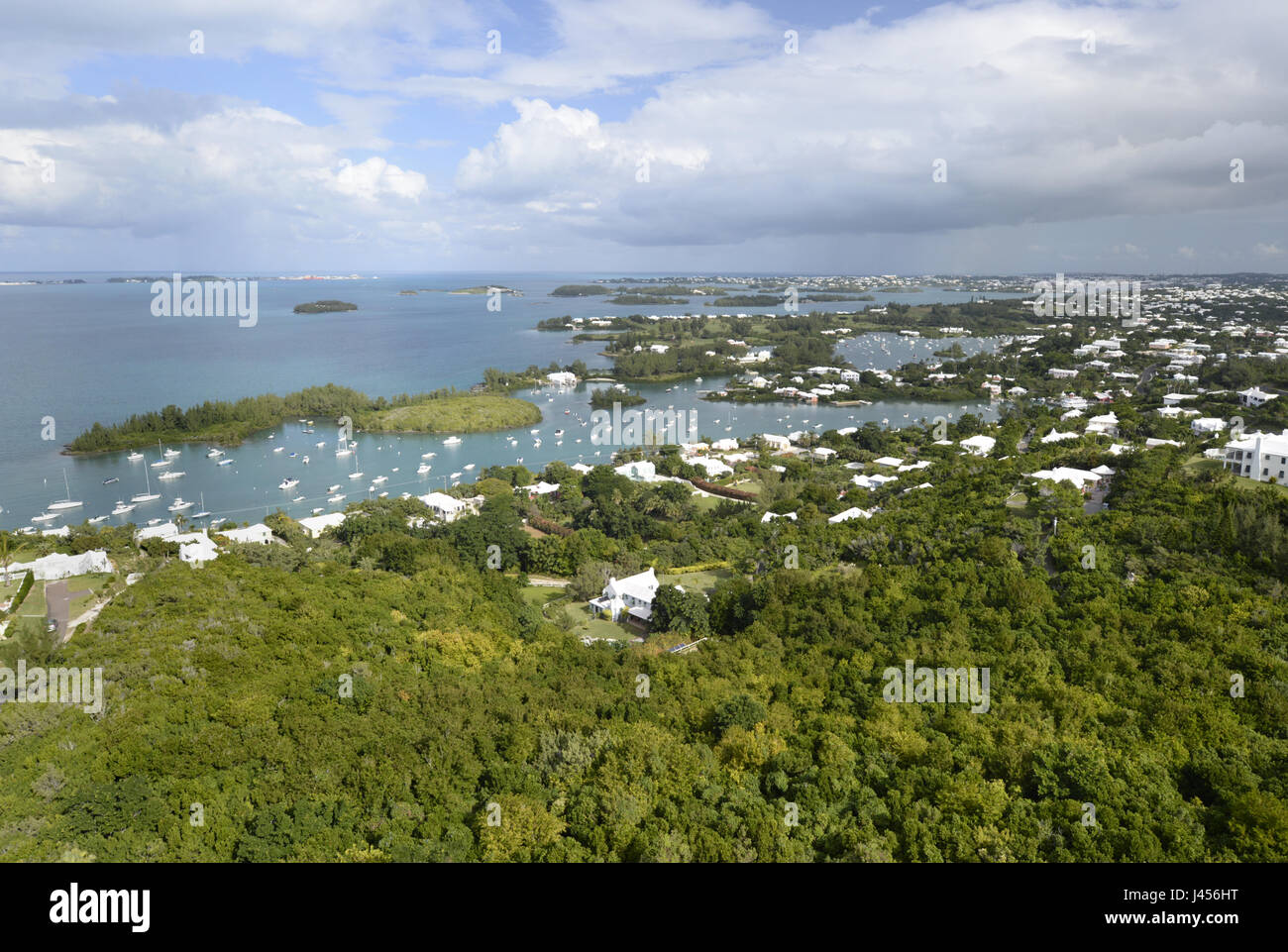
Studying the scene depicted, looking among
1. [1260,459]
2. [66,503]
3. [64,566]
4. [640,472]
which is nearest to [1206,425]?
[1260,459]

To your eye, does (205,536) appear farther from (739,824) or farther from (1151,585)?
(1151,585)

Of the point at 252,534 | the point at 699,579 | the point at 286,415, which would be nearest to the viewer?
the point at 699,579

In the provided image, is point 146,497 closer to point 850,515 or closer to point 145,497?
point 145,497

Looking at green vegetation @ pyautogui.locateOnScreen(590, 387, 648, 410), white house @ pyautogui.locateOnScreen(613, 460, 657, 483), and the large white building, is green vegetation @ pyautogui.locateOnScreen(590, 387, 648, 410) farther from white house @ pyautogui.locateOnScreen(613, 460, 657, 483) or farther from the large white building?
the large white building

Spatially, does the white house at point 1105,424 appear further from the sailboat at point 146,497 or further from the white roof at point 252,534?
the sailboat at point 146,497

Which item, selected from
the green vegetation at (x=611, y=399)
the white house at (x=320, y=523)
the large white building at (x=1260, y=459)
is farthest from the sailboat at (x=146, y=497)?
the large white building at (x=1260, y=459)
